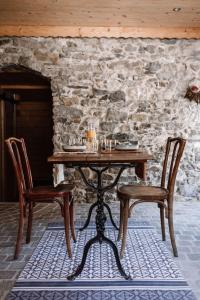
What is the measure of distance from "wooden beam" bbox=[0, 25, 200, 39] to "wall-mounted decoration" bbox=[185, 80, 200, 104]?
0.70 metres

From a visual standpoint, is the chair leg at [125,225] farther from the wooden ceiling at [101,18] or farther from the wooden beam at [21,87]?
the wooden beam at [21,87]

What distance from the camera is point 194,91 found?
14.6 feet

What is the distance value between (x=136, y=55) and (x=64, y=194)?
2819mm

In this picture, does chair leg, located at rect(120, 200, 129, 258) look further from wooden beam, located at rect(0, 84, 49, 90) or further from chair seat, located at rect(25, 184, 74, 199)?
wooden beam, located at rect(0, 84, 49, 90)

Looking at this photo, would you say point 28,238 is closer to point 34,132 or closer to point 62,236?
point 62,236

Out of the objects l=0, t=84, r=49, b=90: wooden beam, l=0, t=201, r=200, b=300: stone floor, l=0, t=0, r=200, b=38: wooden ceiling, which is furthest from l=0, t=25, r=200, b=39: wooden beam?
l=0, t=201, r=200, b=300: stone floor

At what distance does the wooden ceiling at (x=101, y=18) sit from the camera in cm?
372

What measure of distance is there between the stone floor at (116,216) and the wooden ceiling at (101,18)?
2.55 metres

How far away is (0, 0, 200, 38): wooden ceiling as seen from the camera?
3.72 meters

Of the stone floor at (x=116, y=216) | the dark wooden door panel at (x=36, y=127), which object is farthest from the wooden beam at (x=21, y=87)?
the stone floor at (x=116, y=216)

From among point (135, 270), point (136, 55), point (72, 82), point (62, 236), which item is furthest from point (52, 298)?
point (136, 55)

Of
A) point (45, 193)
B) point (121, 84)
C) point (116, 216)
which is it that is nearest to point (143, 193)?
point (45, 193)

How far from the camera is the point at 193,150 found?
459 cm

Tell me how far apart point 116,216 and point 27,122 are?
475 cm
